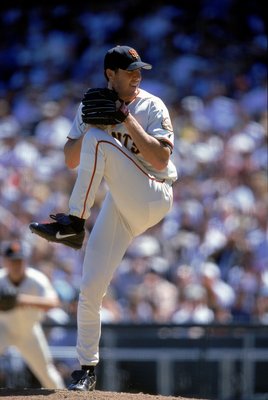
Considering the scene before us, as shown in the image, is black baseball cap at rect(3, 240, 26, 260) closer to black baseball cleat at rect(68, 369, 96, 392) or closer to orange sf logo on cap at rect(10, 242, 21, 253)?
orange sf logo on cap at rect(10, 242, 21, 253)

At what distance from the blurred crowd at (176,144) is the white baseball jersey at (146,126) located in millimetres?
4777

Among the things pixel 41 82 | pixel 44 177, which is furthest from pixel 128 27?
pixel 44 177

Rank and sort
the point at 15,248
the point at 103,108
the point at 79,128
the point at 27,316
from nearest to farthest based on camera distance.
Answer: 1. the point at 103,108
2. the point at 79,128
3. the point at 27,316
4. the point at 15,248

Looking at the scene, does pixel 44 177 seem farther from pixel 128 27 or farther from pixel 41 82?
pixel 128 27

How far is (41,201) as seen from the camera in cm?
1183

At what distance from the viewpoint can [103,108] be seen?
17.5ft

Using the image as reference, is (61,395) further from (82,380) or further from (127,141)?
(127,141)

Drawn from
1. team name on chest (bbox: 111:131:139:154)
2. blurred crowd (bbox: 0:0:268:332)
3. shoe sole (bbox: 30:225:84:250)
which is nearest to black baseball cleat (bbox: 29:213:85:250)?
shoe sole (bbox: 30:225:84:250)

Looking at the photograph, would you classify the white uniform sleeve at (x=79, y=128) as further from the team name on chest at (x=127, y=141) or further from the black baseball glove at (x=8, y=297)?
the black baseball glove at (x=8, y=297)

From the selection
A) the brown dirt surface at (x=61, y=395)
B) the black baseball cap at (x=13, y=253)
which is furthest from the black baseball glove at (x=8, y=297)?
the brown dirt surface at (x=61, y=395)

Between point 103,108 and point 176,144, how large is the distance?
7.08m

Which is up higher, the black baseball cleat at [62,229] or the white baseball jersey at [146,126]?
the white baseball jersey at [146,126]

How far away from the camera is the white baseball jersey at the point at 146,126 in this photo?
555cm

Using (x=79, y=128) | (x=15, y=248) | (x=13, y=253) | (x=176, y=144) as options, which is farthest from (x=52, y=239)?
(x=176, y=144)
